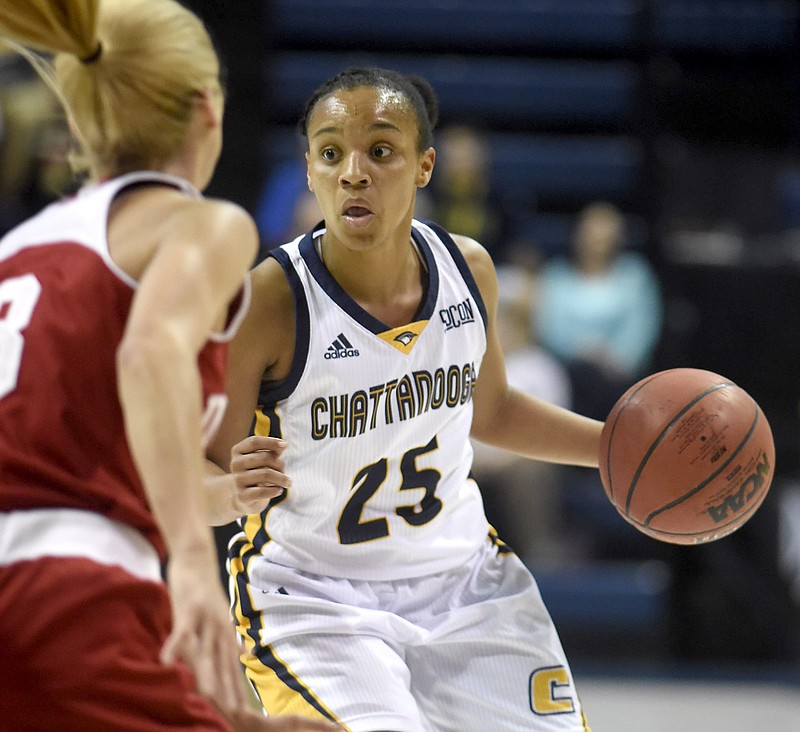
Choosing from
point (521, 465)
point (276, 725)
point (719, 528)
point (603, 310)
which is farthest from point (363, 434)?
point (603, 310)

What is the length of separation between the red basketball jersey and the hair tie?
0.25 metres

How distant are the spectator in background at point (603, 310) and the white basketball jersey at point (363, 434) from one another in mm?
4534

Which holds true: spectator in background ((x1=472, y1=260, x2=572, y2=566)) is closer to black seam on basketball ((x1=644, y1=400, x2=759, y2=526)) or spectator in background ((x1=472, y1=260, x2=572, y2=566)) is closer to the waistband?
black seam on basketball ((x1=644, y1=400, x2=759, y2=526))

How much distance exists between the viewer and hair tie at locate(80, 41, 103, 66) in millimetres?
2035

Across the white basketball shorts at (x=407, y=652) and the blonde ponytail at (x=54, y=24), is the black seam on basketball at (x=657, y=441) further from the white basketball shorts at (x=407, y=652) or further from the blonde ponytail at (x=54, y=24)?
the blonde ponytail at (x=54, y=24)

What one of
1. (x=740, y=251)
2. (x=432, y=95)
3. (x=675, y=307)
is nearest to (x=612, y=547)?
(x=675, y=307)

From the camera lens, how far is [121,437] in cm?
198

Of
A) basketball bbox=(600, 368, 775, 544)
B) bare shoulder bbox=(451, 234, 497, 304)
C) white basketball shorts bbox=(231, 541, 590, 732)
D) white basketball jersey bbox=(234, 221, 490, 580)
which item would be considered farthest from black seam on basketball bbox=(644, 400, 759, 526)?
bare shoulder bbox=(451, 234, 497, 304)

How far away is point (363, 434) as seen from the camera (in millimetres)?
3041

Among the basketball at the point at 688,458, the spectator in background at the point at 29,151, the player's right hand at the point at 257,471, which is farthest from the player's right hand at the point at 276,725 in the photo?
the spectator in background at the point at 29,151

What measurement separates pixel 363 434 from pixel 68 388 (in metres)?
1.17

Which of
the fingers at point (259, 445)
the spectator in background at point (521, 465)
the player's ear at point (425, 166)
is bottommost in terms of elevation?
the spectator in background at point (521, 465)

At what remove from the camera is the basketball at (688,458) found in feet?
10.5

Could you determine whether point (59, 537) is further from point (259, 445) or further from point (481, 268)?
Result: point (481, 268)
